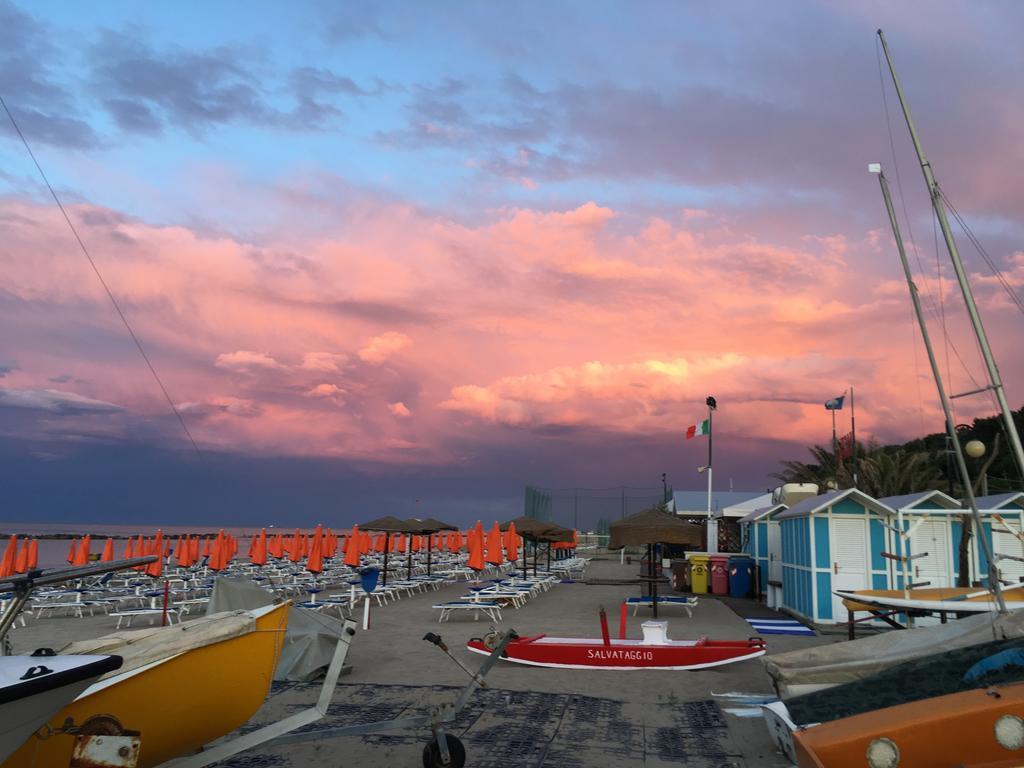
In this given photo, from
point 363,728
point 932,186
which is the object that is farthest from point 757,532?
point 363,728

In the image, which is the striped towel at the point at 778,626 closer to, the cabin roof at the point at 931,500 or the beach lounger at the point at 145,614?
the cabin roof at the point at 931,500

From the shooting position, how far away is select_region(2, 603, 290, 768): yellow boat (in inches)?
181

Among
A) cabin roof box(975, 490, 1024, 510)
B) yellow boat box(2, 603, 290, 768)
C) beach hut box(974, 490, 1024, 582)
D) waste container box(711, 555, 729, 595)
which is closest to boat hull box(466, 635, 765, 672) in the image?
yellow boat box(2, 603, 290, 768)

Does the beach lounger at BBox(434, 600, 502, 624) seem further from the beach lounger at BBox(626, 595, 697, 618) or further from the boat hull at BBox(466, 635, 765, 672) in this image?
the boat hull at BBox(466, 635, 765, 672)

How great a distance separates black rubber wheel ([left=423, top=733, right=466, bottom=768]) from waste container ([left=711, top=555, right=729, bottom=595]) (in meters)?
18.7

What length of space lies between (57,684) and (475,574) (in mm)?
26555

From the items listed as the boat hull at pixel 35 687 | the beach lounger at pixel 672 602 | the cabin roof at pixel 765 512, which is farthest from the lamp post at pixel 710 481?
the boat hull at pixel 35 687

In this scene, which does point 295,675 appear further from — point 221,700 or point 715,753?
point 715,753

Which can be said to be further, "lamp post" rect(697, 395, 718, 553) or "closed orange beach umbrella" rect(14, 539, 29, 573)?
"lamp post" rect(697, 395, 718, 553)

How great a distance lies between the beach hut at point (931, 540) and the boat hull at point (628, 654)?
24.6 ft

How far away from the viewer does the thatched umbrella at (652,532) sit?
1606 centimetres

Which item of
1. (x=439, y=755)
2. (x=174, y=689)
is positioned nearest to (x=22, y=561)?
(x=174, y=689)

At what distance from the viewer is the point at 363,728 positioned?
5.58m

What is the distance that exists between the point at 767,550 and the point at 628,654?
13.3m
